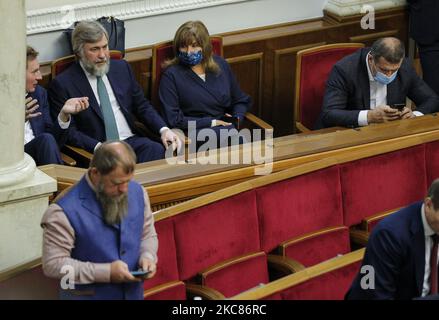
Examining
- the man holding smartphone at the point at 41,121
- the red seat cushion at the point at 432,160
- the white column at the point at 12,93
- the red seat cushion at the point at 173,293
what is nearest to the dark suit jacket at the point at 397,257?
the red seat cushion at the point at 173,293

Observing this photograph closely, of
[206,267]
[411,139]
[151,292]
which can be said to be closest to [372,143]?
[411,139]

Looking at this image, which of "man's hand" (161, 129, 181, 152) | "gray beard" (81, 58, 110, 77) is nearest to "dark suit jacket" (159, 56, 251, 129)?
"man's hand" (161, 129, 181, 152)

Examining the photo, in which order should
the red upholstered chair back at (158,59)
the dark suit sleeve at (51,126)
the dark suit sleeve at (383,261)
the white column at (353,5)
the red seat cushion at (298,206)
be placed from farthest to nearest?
the white column at (353,5) < the red upholstered chair back at (158,59) < the dark suit sleeve at (51,126) < the red seat cushion at (298,206) < the dark suit sleeve at (383,261)

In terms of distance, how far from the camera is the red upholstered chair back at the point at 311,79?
14.4ft

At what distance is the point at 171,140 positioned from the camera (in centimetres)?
406

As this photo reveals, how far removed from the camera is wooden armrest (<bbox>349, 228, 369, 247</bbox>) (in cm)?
357

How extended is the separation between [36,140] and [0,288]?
0.82m

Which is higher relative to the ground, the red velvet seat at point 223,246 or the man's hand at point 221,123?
the man's hand at point 221,123

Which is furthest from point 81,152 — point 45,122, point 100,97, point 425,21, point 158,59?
point 425,21

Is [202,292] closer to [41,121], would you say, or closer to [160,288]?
[160,288]

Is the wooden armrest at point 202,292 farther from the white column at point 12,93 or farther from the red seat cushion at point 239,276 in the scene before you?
the white column at point 12,93

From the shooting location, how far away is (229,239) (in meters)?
3.32

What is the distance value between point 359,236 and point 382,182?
0.23 m

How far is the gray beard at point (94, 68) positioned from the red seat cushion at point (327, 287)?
1477 mm
